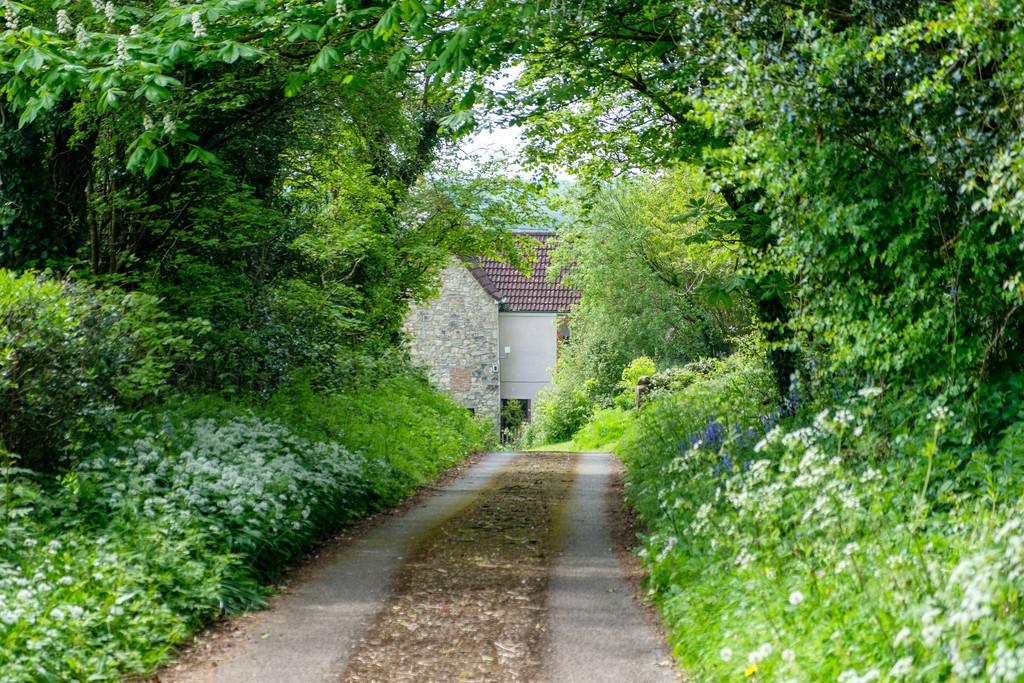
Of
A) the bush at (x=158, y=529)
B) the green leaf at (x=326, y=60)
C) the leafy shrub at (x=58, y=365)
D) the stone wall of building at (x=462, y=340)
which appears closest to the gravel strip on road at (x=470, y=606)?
the bush at (x=158, y=529)

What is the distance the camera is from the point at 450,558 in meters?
10.1

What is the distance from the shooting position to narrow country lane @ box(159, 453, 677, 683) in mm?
6578

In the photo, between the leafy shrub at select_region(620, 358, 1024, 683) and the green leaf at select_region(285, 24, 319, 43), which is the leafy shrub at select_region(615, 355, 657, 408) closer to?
the leafy shrub at select_region(620, 358, 1024, 683)

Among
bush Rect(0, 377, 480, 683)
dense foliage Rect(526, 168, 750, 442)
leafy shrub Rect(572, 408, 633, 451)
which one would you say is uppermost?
dense foliage Rect(526, 168, 750, 442)

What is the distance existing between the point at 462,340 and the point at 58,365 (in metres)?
34.0

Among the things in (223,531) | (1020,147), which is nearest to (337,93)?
(223,531)

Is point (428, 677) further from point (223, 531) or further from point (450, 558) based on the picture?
point (450, 558)

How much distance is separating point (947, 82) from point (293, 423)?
9.26 meters

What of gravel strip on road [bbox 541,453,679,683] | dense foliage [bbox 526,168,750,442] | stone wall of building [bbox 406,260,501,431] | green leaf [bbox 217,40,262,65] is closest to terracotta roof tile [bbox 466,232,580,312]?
stone wall of building [bbox 406,260,501,431]

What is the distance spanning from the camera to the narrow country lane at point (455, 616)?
21.6ft

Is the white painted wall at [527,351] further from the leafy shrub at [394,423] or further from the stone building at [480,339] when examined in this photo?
the leafy shrub at [394,423]

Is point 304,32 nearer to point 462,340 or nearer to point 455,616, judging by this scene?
point 455,616

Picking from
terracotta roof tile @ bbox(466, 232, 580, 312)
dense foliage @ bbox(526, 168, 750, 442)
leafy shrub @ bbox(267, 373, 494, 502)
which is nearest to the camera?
leafy shrub @ bbox(267, 373, 494, 502)

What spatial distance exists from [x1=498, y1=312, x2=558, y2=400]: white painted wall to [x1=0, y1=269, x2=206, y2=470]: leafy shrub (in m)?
34.1
